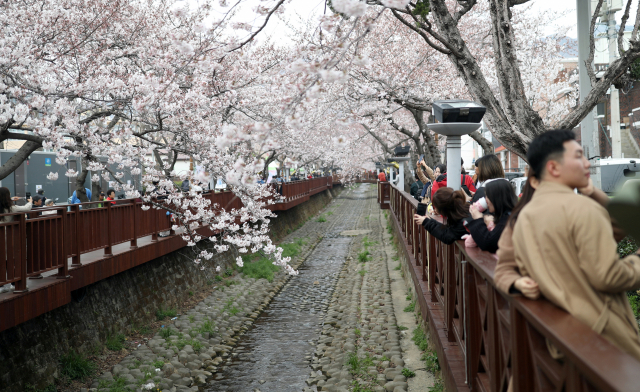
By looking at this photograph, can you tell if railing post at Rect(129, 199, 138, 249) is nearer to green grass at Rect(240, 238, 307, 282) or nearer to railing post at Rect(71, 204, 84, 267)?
railing post at Rect(71, 204, 84, 267)

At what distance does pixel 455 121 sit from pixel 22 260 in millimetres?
5039

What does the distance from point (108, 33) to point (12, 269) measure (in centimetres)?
627

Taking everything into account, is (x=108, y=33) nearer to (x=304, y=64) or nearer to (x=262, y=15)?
(x=262, y=15)

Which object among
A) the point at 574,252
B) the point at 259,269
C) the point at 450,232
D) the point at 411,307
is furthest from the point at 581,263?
the point at 259,269

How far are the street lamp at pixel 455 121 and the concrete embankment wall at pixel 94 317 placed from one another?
5.38 m

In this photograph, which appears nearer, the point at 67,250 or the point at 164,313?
the point at 67,250

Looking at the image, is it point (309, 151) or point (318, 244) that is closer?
Result: point (318, 244)

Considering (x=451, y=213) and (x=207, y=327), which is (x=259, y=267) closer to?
(x=207, y=327)

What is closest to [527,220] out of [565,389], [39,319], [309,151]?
[565,389]

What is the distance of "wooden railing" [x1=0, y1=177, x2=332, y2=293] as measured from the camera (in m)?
5.78

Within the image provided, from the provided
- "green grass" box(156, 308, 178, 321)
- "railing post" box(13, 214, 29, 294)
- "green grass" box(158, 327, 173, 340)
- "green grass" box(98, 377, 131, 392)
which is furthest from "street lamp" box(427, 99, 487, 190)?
"green grass" box(156, 308, 178, 321)

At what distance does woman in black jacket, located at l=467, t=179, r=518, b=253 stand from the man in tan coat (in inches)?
49.3

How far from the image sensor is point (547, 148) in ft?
7.22

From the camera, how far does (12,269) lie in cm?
573
